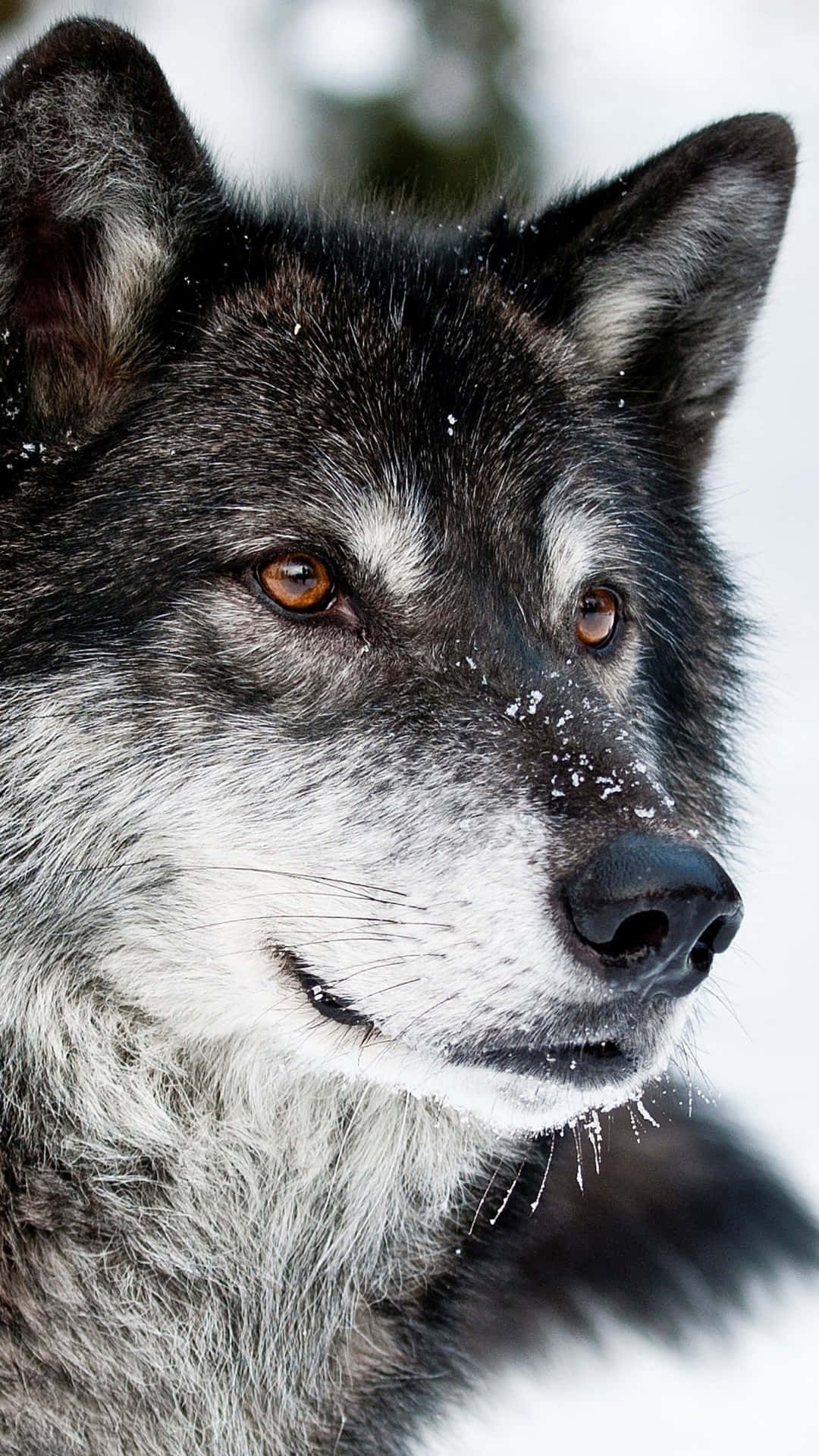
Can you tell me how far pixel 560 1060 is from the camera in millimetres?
2115

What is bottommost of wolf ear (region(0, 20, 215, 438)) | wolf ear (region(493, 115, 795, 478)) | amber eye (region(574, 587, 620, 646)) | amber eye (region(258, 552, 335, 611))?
amber eye (region(258, 552, 335, 611))

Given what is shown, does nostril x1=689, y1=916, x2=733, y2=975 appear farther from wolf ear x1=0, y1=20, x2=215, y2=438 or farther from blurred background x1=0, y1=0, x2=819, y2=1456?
wolf ear x1=0, y1=20, x2=215, y2=438

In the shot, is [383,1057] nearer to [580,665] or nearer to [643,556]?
[580,665]

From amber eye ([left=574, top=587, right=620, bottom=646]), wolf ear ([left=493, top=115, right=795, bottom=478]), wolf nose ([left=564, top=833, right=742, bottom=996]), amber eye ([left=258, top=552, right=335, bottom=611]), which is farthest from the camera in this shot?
wolf ear ([left=493, top=115, right=795, bottom=478])

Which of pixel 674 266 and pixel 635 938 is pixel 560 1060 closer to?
pixel 635 938

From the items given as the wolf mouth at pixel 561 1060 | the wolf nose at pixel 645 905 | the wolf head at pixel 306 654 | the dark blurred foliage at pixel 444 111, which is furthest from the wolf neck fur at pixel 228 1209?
the dark blurred foliage at pixel 444 111

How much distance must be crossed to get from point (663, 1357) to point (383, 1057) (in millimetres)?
1789

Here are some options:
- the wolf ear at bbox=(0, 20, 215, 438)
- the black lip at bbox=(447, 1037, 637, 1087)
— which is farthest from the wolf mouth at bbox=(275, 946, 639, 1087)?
the wolf ear at bbox=(0, 20, 215, 438)

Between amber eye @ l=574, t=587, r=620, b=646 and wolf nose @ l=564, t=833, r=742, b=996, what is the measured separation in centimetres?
78

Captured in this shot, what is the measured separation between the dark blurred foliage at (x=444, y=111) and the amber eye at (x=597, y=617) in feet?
23.9

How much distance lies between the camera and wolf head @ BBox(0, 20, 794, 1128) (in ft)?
6.90

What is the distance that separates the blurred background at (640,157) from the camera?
3.38 m

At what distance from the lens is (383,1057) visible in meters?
2.24

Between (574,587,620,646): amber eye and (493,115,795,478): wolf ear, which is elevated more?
(493,115,795,478): wolf ear
